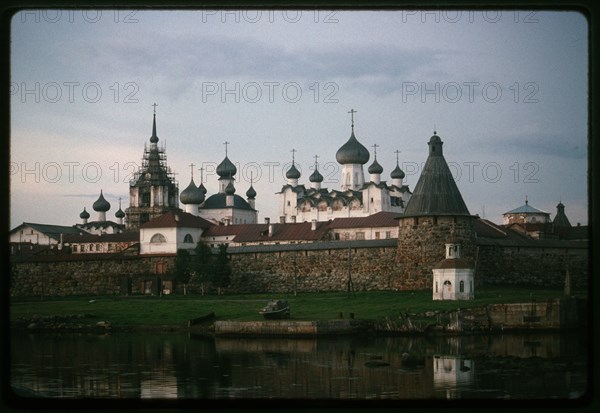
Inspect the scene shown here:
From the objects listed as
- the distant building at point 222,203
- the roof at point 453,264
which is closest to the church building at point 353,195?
the distant building at point 222,203

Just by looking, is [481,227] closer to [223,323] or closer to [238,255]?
[238,255]

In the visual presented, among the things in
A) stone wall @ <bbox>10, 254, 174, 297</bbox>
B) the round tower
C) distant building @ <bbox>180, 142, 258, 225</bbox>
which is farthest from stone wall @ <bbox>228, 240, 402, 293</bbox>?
distant building @ <bbox>180, 142, 258, 225</bbox>

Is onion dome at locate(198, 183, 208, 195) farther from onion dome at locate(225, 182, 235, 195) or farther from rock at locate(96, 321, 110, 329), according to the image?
rock at locate(96, 321, 110, 329)

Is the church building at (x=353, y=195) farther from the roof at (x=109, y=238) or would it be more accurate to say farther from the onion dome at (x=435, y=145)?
the onion dome at (x=435, y=145)

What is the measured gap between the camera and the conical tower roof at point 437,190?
28312 mm

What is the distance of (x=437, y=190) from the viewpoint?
28.5 meters

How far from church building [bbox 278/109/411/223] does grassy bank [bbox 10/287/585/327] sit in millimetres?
23755

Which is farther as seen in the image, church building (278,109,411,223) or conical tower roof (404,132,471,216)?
church building (278,109,411,223)

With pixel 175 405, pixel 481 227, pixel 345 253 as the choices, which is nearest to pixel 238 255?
pixel 345 253

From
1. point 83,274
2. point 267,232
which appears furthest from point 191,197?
point 83,274

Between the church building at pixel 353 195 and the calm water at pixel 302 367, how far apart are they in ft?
106

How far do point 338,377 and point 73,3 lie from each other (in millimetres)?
10654

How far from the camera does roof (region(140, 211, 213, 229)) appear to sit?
4091 cm

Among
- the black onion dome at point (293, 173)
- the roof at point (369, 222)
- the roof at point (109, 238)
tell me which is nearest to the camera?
the roof at point (369, 222)
